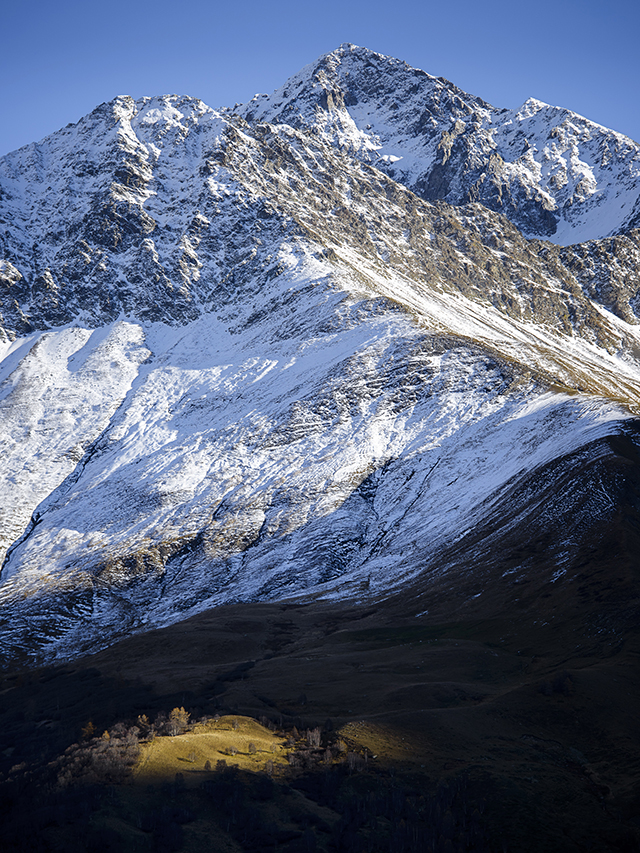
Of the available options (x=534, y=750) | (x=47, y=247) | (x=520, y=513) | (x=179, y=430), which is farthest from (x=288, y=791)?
(x=47, y=247)

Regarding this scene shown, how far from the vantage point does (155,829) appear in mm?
23000

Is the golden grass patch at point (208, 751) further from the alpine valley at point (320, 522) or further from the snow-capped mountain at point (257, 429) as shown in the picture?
the snow-capped mountain at point (257, 429)

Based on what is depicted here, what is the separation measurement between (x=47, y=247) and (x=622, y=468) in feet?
598

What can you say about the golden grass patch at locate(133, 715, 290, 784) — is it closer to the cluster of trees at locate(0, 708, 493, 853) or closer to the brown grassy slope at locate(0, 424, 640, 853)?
the cluster of trees at locate(0, 708, 493, 853)

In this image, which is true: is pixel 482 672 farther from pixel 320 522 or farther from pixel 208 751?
pixel 320 522

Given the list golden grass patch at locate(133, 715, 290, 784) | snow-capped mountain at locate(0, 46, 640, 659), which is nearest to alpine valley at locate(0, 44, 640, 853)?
snow-capped mountain at locate(0, 46, 640, 659)

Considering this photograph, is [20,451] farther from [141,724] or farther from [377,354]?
[141,724]

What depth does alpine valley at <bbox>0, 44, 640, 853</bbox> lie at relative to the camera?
106ft

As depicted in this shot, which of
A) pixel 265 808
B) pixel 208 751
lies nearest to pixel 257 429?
pixel 208 751

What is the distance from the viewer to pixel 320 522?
96.1 meters

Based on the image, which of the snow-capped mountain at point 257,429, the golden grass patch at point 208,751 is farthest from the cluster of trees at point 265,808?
the snow-capped mountain at point 257,429

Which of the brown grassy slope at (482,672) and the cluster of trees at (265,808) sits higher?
the cluster of trees at (265,808)

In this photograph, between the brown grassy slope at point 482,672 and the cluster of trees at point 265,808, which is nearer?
the cluster of trees at point 265,808

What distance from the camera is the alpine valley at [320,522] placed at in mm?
32312
